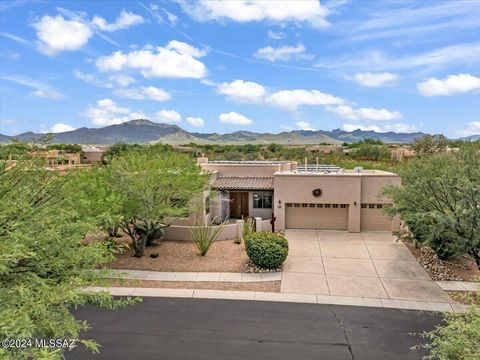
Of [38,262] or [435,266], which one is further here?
[435,266]

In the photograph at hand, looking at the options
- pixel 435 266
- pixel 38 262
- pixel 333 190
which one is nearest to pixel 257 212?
pixel 333 190

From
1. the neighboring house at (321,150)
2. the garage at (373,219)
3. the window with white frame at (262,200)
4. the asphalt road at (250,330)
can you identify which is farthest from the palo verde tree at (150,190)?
the neighboring house at (321,150)

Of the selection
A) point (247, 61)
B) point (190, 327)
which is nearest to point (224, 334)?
point (190, 327)

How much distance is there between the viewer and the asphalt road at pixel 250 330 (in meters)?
9.77

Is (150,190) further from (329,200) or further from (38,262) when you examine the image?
(329,200)

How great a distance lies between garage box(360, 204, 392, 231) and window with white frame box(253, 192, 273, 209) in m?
6.29

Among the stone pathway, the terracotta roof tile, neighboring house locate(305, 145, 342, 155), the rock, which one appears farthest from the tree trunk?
neighboring house locate(305, 145, 342, 155)

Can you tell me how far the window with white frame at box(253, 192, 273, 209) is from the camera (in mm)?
25469

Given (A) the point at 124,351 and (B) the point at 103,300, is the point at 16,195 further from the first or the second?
(A) the point at 124,351

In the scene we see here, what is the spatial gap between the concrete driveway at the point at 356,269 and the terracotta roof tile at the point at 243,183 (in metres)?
4.55

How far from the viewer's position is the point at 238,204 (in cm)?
2603

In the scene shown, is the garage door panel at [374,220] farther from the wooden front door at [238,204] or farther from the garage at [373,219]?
the wooden front door at [238,204]

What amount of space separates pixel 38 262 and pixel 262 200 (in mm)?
19539

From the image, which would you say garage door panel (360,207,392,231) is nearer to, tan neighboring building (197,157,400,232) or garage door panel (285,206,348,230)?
tan neighboring building (197,157,400,232)
